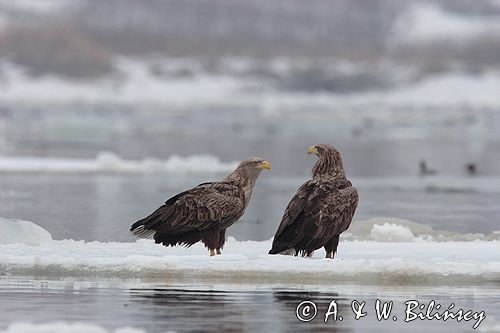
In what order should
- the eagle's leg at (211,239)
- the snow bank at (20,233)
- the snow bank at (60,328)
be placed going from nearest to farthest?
the snow bank at (60,328), the eagle's leg at (211,239), the snow bank at (20,233)

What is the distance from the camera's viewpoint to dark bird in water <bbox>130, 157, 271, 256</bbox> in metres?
11.0

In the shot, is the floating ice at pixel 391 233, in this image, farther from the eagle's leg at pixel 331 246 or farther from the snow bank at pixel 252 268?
the eagle's leg at pixel 331 246

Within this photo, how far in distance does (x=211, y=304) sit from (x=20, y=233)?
12.5ft

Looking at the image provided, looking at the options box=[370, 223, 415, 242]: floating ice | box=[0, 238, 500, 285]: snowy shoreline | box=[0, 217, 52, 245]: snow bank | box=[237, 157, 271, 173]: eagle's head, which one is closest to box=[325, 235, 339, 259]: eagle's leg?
box=[0, 238, 500, 285]: snowy shoreline

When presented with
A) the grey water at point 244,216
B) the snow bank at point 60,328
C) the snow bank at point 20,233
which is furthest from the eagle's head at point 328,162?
the snow bank at point 60,328

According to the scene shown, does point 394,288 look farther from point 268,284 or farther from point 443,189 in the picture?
point 443,189

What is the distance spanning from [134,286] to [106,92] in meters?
72.8

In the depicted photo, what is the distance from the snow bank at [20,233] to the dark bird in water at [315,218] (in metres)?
2.47

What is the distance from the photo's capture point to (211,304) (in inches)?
350

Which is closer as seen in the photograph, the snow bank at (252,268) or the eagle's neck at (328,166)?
the snow bank at (252,268)

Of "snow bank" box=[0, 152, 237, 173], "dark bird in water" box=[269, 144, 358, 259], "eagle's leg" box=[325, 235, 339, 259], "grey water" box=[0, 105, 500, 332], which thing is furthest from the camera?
"snow bank" box=[0, 152, 237, 173]

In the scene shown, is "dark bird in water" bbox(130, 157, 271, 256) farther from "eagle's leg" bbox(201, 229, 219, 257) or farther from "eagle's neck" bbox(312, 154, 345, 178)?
"eagle's neck" bbox(312, 154, 345, 178)

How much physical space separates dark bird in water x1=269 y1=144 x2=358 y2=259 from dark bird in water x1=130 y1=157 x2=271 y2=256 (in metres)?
0.50

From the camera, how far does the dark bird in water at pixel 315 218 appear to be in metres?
10.7
